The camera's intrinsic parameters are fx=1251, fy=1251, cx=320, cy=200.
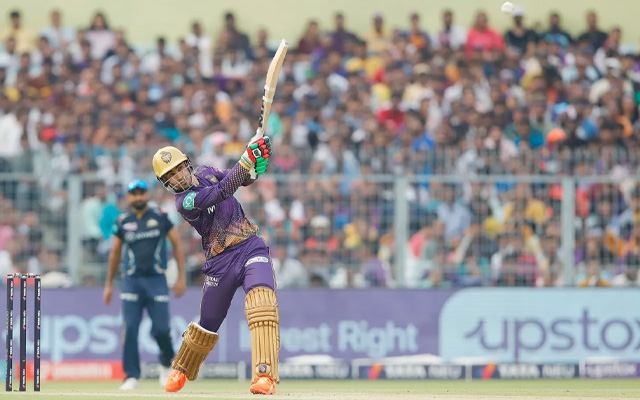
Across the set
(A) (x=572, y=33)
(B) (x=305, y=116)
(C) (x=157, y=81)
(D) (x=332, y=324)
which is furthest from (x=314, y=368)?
(A) (x=572, y=33)

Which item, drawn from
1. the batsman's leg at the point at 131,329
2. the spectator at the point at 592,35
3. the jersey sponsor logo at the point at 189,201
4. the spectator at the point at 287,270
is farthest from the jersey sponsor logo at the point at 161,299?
the spectator at the point at 592,35

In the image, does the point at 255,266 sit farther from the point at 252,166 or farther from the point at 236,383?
the point at 236,383

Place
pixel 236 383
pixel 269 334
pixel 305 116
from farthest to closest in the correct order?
pixel 305 116, pixel 236 383, pixel 269 334

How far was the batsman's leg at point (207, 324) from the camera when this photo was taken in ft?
36.9

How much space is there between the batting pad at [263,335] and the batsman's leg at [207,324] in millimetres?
Answer: 519

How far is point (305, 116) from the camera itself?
20.5 m

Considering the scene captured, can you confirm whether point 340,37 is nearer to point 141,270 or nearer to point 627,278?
point 627,278

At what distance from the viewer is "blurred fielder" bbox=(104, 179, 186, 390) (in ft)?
46.2

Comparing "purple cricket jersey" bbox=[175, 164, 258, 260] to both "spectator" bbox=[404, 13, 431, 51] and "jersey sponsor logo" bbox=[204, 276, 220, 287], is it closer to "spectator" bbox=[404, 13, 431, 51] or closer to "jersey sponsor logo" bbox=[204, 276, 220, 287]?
"jersey sponsor logo" bbox=[204, 276, 220, 287]

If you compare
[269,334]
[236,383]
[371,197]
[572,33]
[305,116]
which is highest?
[572,33]

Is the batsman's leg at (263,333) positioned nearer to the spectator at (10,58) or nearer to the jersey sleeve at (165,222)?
the jersey sleeve at (165,222)

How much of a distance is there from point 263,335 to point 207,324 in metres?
0.87

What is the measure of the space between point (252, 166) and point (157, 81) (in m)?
11.3

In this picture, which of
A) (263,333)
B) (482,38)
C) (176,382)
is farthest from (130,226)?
(482,38)
